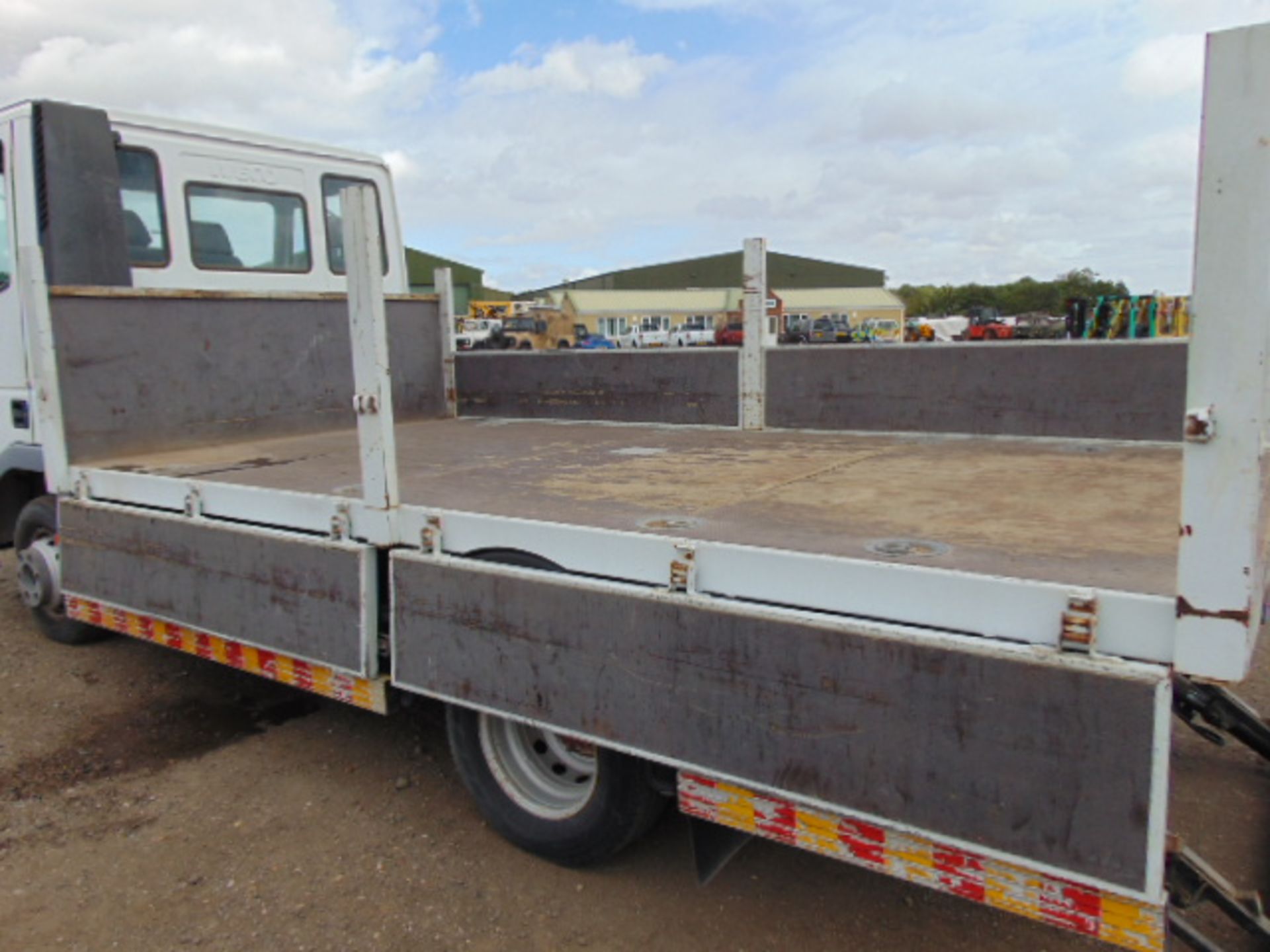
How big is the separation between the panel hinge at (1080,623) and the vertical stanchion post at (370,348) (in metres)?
1.98

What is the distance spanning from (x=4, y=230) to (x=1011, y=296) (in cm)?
7189

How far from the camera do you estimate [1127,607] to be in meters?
1.92

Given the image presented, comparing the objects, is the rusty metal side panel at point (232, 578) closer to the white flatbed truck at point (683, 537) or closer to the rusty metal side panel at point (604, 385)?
the white flatbed truck at point (683, 537)

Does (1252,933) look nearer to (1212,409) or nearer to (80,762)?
(1212,409)

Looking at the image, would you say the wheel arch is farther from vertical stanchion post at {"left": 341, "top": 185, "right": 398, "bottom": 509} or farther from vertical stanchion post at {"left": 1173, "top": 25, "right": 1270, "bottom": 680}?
vertical stanchion post at {"left": 1173, "top": 25, "right": 1270, "bottom": 680}

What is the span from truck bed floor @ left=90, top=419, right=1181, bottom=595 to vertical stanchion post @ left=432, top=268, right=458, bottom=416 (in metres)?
1.07

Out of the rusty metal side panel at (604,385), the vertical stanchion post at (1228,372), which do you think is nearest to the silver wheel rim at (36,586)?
the rusty metal side panel at (604,385)

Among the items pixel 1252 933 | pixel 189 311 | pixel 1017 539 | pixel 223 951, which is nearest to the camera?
pixel 1252 933

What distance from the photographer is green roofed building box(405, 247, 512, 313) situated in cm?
1439

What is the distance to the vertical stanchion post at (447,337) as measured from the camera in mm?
6578

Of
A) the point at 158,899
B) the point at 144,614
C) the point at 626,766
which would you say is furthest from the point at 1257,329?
the point at 144,614

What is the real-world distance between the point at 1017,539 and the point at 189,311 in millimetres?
4355

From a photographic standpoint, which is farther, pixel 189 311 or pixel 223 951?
pixel 189 311

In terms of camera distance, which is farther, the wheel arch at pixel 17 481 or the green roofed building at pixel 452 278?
the green roofed building at pixel 452 278
